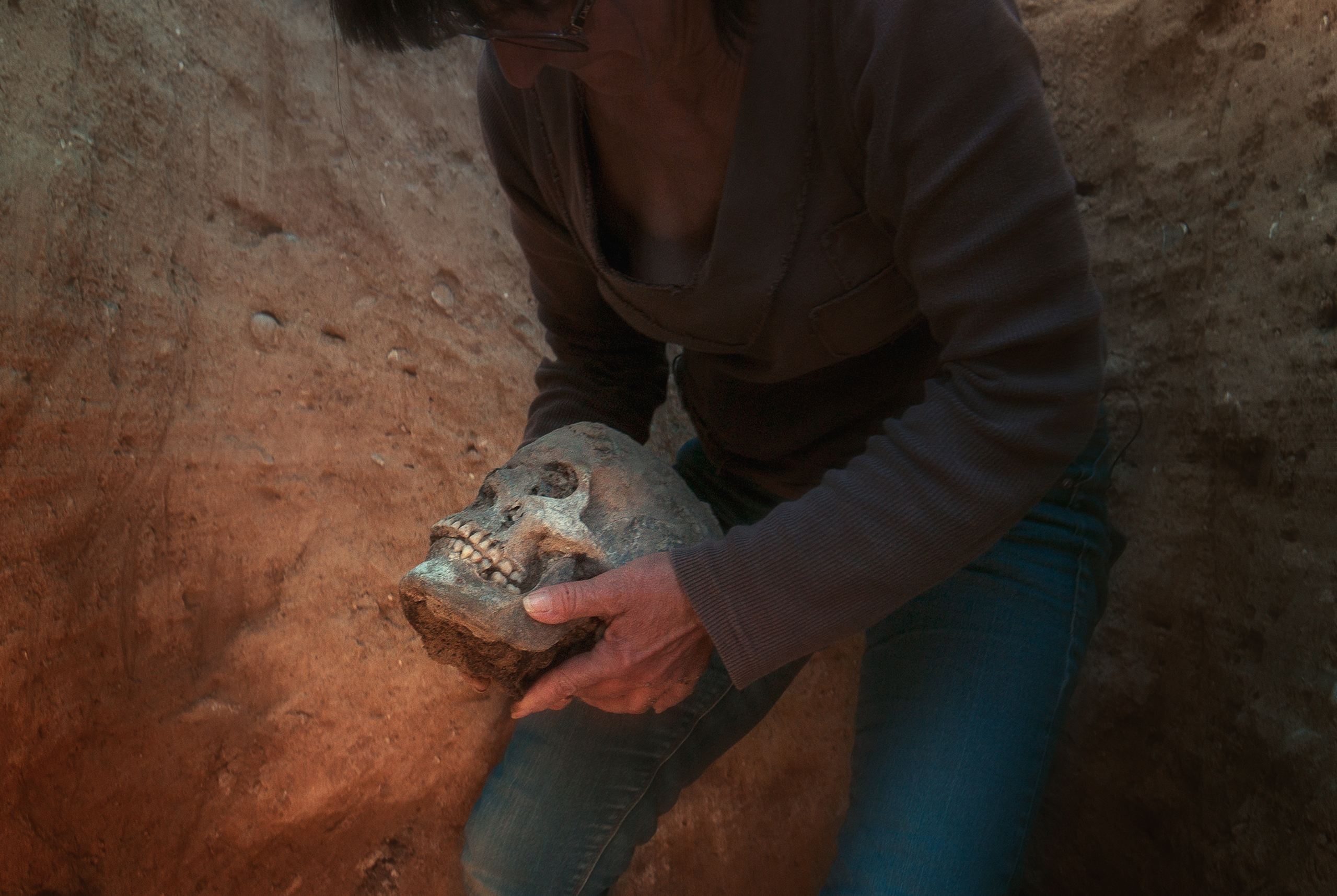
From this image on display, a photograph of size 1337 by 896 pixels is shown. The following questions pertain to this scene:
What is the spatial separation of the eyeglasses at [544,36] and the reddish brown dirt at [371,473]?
2.89 ft

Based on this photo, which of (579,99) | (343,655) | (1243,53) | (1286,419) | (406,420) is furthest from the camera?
(406,420)

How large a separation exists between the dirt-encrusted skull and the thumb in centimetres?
3

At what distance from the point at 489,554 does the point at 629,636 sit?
0.24 metres

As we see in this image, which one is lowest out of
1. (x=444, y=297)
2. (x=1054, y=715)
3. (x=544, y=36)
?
(x=1054, y=715)

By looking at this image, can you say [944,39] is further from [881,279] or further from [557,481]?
[557,481]

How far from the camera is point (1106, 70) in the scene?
1740 millimetres

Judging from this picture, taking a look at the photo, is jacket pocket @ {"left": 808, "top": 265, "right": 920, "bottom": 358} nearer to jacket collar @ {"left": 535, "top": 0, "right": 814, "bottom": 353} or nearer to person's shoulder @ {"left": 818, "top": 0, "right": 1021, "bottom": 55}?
jacket collar @ {"left": 535, "top": 0, "right": 814, "bottom": 353}

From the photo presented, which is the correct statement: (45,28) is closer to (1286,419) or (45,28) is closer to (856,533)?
(856,533)

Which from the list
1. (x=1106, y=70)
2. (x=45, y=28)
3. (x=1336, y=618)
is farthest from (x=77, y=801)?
(x=1106, y=70)

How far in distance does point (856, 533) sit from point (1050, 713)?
509mm

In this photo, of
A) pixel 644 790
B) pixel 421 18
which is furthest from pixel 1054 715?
pixel 421 18

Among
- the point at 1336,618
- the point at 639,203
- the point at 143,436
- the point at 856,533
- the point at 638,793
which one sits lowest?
the point at 1336,618

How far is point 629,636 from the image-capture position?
118cm

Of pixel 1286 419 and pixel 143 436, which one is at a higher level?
pixel 143 436
